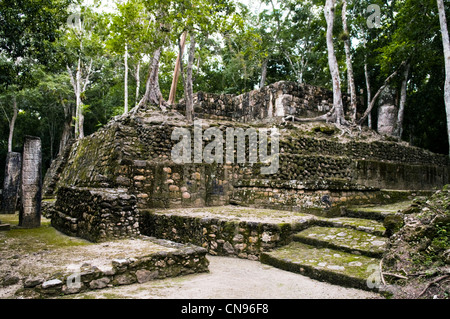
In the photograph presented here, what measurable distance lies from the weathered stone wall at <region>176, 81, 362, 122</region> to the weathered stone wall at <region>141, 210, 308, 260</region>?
27.5 feet

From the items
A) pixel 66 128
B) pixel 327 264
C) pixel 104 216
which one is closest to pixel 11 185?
pixel 104 216

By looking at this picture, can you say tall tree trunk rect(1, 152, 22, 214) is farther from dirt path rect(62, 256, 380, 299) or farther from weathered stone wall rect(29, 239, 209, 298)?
dirt path rect(62, 256, 380, 299)

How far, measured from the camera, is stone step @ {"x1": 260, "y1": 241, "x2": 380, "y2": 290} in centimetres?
369

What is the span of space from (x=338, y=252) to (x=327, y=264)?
0.52 m

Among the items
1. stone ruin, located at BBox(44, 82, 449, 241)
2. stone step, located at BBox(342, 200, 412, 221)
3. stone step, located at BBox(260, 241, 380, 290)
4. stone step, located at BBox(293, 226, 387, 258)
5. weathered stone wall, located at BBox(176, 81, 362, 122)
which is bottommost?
stone step, located at BBox(260, 241, 380, 290)

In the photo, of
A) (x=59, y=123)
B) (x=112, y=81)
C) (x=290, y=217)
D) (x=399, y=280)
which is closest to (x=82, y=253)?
(x=290, y=217)

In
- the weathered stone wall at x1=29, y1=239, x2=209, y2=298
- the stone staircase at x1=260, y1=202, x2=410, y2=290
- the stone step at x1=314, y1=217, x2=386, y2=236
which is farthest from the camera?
the stone step at x1=314, y1=217, x2=386, y2=236

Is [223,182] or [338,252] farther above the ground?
[223,182]

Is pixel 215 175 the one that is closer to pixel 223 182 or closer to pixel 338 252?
pixel 223 182

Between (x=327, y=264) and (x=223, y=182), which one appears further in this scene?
(x=223, y=182)

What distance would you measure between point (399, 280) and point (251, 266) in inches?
85.0

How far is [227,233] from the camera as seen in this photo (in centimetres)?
566

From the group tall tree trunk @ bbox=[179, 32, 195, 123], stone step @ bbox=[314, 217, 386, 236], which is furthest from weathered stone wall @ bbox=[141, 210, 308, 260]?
tall tree trunk @ bbox=[179, 32, 195, 123]
